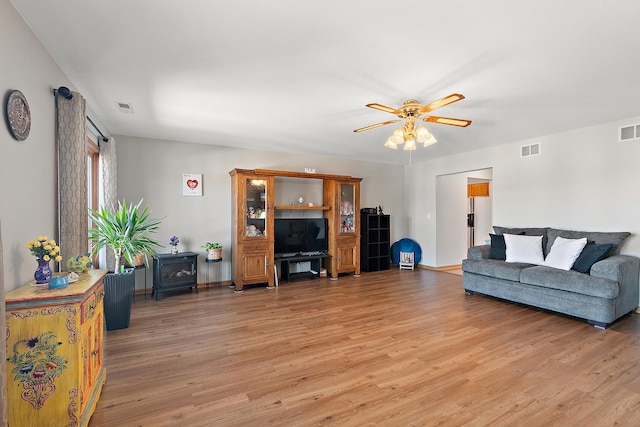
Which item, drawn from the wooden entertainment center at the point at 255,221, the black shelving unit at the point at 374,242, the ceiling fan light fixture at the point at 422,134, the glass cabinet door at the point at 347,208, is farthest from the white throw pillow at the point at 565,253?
the wooden entertainment center at the point at 255,221

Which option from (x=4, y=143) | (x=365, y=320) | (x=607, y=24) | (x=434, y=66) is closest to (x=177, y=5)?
(x=4, y=143)

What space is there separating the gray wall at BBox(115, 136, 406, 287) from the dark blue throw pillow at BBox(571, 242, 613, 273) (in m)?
4.17

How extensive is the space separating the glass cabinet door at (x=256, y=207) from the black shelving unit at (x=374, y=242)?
2244mm

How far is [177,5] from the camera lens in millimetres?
1776

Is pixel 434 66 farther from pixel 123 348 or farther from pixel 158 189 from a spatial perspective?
pixel 158 189

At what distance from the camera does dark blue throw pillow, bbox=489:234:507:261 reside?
4.53 meters

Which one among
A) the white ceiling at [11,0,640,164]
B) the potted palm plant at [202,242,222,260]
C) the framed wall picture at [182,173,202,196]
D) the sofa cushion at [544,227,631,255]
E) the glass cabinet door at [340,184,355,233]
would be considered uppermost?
the white ceiling at [11,0,640,164]

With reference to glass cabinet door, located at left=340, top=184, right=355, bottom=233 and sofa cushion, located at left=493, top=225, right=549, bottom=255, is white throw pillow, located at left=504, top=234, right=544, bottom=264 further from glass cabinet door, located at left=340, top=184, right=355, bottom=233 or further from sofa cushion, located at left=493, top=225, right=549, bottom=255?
glass cabinet door, located at left=340, top=184, right=355, bottom=233

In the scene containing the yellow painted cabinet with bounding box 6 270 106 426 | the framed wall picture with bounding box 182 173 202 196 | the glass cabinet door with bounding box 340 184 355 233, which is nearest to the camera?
the yellow painted cabinet with bounding box 6 270 106 426

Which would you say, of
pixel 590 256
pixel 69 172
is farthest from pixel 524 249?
pixel 69 172

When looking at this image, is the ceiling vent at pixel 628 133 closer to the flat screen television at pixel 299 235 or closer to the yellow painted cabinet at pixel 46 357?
the flat screen television at pixel 299 235

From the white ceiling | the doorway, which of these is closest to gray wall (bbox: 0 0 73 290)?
the white ceiling

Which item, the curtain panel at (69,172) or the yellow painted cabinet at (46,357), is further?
the curtain panel at (69,172)

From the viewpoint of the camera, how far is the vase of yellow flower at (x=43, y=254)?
1758 mm
